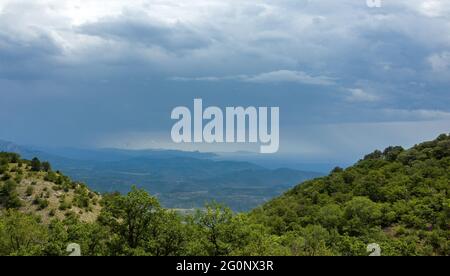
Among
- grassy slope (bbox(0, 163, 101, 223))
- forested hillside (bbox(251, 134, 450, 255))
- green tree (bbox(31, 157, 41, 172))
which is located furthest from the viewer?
green tree (bbox(31, 157, 41, 172))

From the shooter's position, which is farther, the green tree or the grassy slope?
the green tree

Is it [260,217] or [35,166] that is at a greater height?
[35,166]

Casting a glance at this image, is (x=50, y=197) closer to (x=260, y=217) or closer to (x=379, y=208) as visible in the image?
(x=260, y=217)

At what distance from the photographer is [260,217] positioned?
83875 millimetres

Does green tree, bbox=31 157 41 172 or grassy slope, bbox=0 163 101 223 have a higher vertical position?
green tree, bbox=31 157 41 172

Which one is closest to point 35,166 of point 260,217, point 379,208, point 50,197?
point 50,197

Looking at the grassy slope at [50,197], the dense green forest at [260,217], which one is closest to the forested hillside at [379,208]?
the dense green forest at [260,217]

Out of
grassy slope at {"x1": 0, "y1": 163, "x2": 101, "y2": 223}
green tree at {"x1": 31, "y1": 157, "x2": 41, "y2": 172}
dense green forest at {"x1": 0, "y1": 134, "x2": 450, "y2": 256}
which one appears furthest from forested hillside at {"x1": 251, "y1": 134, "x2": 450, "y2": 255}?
green tree at {"x1": 31, "y1": 157, "x2": 41, "y2": 172}


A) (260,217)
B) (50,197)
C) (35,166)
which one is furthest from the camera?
(260,217)

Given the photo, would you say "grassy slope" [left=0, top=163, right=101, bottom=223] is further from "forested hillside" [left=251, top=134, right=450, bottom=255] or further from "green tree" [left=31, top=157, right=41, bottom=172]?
"forested hillside" [left=251, top=134, right=450, bottom=255]

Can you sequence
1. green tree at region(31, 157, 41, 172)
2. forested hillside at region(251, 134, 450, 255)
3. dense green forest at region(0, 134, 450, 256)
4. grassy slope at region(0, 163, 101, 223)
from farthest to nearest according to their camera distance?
green tree at region(31, 157, 41, 172) → grassy slope at region(0, 163, 101, 223) → forested hillside at region(251, 134, 450, 255) → dense green forest at region(0, 134, 450, 256)

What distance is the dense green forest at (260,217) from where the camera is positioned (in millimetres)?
39938

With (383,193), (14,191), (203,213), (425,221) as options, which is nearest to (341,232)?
(425,221)

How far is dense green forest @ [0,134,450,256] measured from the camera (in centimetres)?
3994
